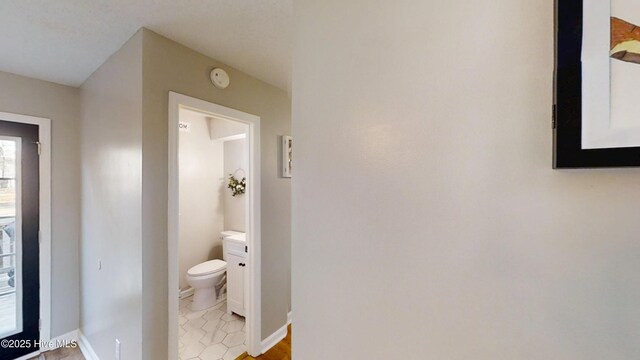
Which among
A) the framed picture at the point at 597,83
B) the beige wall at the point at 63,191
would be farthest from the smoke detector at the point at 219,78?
the framed picture at the point at 597,83

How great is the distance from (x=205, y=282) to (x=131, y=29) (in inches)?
98.3

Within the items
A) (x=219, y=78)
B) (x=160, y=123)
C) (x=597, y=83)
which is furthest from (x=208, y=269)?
(x=597, y=83)

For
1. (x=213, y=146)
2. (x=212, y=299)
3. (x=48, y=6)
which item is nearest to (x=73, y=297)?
(x=212, y=299)

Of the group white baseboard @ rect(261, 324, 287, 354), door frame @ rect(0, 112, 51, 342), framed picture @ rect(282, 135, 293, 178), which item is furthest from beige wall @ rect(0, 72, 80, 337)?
framed picture @ rect(282, 135, 293, 178)

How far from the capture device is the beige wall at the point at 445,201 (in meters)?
0.45

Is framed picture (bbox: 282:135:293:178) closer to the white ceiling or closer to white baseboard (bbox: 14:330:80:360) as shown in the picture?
the white ceiling

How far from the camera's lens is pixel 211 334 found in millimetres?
2391

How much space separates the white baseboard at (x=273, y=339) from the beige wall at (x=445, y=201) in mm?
1736

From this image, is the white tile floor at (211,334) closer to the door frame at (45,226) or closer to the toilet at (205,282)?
the toilet at (205,282)

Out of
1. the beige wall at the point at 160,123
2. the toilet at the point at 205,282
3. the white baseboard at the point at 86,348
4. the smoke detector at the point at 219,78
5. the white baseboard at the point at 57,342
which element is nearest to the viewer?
the beige wall at the point at 160,123

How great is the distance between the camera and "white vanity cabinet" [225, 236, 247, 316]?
2.60 meters

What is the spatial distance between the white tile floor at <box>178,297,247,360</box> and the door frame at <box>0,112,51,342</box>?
43.7 inches

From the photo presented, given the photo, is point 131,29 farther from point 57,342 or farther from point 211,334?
point 57,342

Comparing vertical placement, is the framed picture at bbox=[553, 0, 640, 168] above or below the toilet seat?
above
